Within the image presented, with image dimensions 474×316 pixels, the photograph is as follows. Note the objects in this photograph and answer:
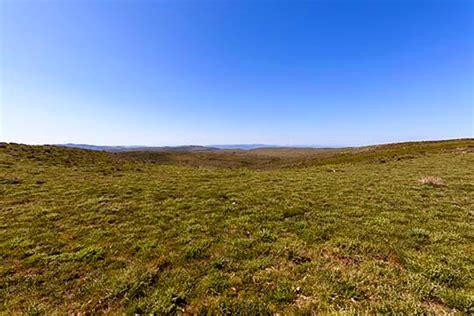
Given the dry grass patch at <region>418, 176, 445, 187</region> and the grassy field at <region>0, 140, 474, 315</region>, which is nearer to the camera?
the grassy field at <region>0, 140, 474, 315</region>

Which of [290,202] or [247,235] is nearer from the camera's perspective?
[247,235]

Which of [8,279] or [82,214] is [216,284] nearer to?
Result: [8,279]

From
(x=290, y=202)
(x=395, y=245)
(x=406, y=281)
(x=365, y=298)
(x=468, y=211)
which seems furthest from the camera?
(x=290, y=202)

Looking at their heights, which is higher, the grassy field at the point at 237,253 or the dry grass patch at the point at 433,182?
the dry grass patch at the point at 433,182

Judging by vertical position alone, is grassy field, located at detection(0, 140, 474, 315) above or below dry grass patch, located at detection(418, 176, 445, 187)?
below

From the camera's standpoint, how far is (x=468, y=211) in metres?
13.0

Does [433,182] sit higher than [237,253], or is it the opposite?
[433,182]

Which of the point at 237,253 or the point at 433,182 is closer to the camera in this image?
the point at 237,253

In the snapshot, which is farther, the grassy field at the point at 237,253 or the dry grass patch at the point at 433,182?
the dry grass patch at the point at 433,182

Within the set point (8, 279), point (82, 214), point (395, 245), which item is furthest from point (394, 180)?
point (8, 279)

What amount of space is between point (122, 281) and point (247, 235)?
5.07 meters

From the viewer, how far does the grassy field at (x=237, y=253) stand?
6.39m

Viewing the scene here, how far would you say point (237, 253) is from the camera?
8797 mm

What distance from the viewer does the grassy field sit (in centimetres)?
639
